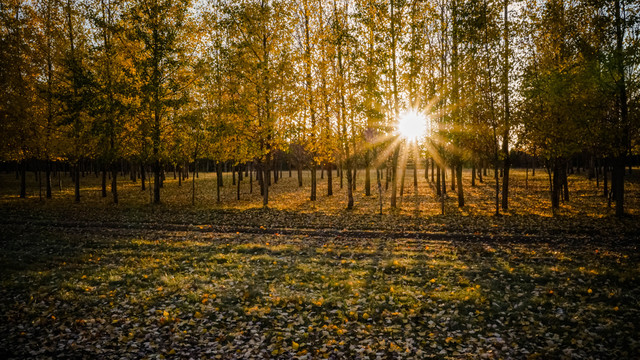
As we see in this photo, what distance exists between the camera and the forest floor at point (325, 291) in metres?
6.76

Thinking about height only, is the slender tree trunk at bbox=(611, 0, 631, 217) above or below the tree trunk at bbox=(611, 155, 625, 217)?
above

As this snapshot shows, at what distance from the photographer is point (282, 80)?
2447 centimetres

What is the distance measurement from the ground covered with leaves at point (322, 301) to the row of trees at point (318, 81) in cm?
1011

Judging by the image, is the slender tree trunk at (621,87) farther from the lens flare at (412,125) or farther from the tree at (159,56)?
the tree at (159,56)

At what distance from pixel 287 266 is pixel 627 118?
20.0m

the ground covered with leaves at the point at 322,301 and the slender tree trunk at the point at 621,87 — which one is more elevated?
the slender tree trunk at the point at 621,87

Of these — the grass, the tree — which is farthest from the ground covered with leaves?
the tree

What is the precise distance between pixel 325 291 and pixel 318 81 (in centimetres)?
1970

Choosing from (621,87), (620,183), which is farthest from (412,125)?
(620,183)

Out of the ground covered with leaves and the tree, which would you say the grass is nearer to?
the ground covered with leaves

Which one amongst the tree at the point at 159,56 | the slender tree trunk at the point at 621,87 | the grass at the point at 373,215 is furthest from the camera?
the tree at the point at 159,56

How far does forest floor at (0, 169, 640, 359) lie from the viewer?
6.76m

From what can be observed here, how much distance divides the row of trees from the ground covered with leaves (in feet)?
33.2

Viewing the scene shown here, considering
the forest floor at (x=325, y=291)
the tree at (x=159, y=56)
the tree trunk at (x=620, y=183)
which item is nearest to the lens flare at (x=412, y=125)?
the forest floor at (x=325, y=291)
